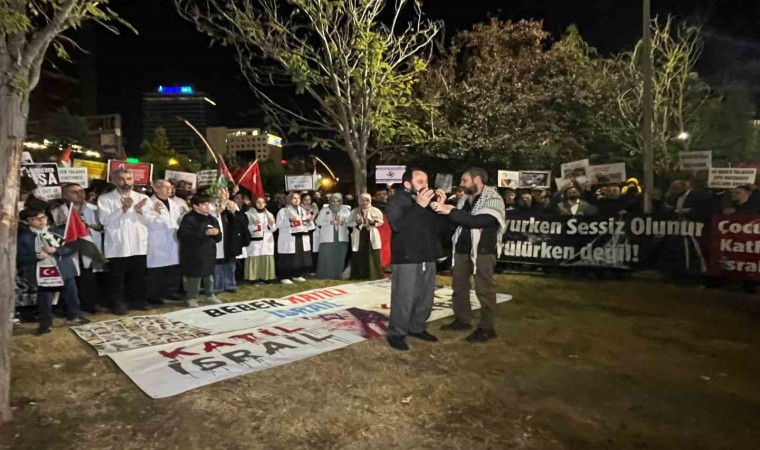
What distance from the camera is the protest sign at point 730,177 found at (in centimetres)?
1050

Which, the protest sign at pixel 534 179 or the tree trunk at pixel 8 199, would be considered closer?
the tree trunk at pixel 8 199

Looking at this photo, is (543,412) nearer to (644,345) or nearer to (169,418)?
(644,345)

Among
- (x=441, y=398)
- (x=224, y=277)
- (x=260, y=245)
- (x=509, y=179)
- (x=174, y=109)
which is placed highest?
(x=174, y=109)

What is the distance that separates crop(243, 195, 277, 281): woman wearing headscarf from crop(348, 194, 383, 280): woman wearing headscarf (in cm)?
149

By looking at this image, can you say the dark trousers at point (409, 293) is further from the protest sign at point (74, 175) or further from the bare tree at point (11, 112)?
the protest sign at point (74, 175)

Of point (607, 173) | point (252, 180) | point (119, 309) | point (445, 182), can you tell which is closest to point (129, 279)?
point (119, 309)

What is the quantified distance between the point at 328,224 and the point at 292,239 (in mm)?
773

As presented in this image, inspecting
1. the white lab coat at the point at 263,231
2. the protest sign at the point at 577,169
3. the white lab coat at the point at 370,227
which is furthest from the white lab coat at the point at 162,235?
the protest sign at the point at 577,169

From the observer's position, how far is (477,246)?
645cm

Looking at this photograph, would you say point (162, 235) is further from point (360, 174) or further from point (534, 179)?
point (534, 179)

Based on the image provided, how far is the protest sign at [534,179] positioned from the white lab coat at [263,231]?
697 centimetres

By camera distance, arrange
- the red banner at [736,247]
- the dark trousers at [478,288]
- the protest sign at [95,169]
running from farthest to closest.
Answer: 1. the protest sign at [95,169]
2. the red banner at [736,247]
3. the dark trousers at [478,288]

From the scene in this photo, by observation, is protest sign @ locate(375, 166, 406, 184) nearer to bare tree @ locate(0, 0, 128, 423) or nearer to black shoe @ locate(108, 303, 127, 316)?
black shoe @ locate(108, 303, 127, 316)

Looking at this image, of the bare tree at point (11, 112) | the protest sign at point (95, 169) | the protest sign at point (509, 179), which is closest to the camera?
the bare tree at point (11, 112)
